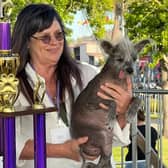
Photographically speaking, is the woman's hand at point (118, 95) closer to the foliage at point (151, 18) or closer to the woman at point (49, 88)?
the woman at point (49, 88)

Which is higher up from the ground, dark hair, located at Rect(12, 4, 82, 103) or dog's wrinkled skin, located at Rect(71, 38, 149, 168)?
dark hair, located at Rect(12, 4, 82, 103)

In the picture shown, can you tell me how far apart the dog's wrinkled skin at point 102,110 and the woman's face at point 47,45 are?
0.46 ft

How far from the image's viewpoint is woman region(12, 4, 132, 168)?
1.38 metres

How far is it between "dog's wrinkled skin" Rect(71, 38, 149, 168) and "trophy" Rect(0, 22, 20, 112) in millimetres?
339

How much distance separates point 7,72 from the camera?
3.63ft

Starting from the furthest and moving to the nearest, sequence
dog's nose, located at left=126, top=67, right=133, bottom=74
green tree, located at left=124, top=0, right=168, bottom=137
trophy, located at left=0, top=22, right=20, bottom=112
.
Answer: green tree, located at left=124, top=0, right=168, bottom=137
dog's nose, located at left=126, top=67, right=133, bottom=74
trophy, located at left=0, top=22, right=20, bottom=112

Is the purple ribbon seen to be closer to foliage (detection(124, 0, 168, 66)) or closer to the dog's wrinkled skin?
the dog's wrinkled skin

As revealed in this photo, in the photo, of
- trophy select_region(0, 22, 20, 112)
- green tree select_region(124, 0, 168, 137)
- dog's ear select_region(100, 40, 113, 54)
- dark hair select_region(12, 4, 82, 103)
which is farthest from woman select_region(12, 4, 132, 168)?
green tree select_region(124, 0, 168, 137)

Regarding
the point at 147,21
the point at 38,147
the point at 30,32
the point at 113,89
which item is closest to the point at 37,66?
the point at 30,32

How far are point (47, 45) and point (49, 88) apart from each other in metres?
0.18

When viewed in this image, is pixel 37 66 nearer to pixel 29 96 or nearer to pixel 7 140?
pixel 29 96

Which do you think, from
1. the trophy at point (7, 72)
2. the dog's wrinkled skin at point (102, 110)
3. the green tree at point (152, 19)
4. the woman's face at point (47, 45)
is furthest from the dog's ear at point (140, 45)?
the green tree at point (152, 19)

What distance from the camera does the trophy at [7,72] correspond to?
1.09 m

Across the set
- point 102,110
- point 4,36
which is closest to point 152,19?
point 102,110
